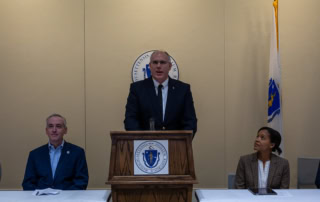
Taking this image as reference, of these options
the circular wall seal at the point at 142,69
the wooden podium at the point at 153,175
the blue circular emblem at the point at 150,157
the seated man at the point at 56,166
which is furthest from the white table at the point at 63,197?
the circular wall seal at the point at 142,69

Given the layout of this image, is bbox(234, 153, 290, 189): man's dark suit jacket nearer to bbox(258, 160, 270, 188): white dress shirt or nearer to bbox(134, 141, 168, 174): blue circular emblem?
bbox(258, 160, 270, 188): white dress shirt

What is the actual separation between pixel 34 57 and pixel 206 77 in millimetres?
2081

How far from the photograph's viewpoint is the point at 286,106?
15.9 ft

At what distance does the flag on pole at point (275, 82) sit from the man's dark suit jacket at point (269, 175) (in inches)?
43.0

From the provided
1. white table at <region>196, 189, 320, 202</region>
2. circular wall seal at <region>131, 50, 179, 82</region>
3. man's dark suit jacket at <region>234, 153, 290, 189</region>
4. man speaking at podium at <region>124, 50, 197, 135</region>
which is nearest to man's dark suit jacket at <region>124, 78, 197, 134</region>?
man speaking at podium at <region>124, 50, 197, 135</region>

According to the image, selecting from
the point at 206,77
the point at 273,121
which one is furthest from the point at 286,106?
the point at 206,77

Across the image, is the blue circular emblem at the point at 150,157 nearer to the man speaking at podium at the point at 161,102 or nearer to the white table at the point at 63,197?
the white table at the point at 63,197

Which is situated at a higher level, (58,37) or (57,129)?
(58,37)

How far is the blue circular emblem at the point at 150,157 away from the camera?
2240mm

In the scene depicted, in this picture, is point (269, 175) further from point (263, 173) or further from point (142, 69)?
point (142, 69)

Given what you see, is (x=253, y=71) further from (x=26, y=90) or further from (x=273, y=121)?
(x=26, y=90)

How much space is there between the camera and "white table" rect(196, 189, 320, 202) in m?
2.26

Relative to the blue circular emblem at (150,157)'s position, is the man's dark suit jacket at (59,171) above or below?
below

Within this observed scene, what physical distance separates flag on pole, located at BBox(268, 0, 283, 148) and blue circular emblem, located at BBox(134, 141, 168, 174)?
8.09ft
